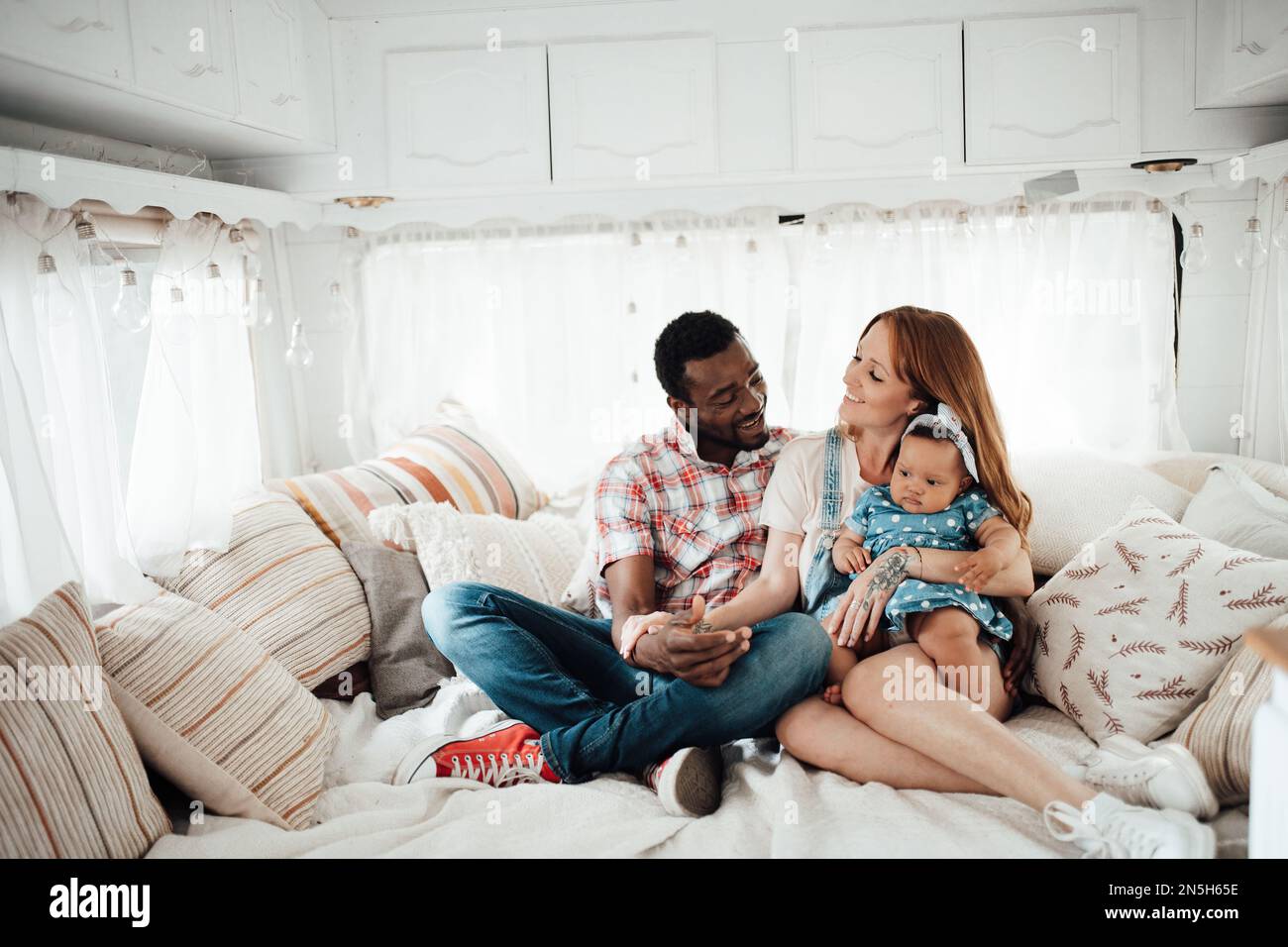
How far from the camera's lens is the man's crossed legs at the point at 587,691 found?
Answer: 1.74 meters

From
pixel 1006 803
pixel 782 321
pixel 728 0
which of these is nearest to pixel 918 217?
pixel 782 321

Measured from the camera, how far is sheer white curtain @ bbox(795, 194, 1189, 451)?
269cm

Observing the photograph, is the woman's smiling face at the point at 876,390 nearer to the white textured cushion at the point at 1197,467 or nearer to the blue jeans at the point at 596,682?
the blue jeans at the point at 596,682

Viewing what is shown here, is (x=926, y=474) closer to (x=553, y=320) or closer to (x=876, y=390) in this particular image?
(x=876, y=390)

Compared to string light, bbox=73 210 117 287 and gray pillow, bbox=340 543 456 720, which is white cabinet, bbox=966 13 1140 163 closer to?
gray pillow, bbox=340 543 456 720

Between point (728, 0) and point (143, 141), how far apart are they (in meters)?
1.37

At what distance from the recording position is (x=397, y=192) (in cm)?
246

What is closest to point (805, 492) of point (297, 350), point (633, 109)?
point (633, 109)

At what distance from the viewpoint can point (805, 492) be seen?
6.50 feet

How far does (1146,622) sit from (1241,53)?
127 centimetres

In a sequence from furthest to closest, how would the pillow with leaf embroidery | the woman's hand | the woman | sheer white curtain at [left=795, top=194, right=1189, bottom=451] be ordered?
sheer white curtain at [left=795, top=194, right=1189, bottom=451] → the woman's hand → the pillow with leaf embroidery → the woman

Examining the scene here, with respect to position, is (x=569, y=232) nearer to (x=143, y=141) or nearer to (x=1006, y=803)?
(x=143, y=141)

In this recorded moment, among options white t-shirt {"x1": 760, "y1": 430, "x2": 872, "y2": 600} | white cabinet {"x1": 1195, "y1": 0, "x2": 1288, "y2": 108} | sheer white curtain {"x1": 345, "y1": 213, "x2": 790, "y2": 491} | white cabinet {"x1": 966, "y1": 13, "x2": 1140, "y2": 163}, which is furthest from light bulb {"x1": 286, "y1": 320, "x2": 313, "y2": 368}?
white cabinet {"x1": 1195, "y1": 0, "x2": 1288, "y2": 108}

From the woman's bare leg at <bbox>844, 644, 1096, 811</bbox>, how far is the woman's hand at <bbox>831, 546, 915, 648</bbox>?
63mm
